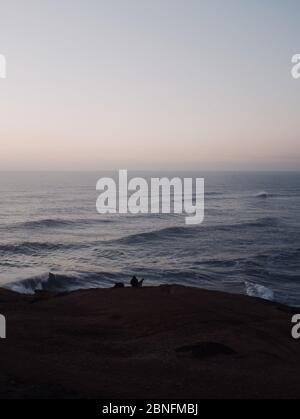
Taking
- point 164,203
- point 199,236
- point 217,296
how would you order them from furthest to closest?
point 164,203
point 199,236
point 217,296

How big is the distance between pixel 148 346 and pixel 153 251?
89.4 ft

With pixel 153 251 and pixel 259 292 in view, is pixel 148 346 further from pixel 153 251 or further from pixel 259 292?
→ pixel 153 251

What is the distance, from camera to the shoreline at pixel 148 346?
976 centimetres

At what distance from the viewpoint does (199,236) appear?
157 ft

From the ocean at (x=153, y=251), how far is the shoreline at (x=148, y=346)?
9889 mm

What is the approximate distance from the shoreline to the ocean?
32.4ft

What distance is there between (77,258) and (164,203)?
158ft

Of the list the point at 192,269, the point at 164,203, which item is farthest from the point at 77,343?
the point at 164,203

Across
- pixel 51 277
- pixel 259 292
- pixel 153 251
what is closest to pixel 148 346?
pixel 259 292

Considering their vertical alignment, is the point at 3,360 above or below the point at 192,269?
above

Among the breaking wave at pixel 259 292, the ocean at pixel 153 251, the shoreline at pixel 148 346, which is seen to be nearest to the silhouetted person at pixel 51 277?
the ocean at pixel 153 251

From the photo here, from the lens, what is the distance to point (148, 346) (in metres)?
13.0

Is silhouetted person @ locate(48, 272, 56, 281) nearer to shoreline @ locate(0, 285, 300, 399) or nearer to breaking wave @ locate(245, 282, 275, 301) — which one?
shoreline @ locate(0, 285, 300, 399)
